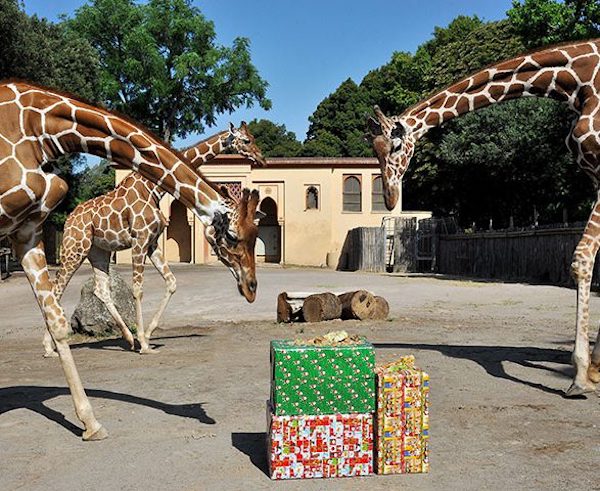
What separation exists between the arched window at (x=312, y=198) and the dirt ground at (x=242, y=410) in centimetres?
2890

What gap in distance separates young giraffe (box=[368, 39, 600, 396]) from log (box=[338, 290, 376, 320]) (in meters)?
6.00

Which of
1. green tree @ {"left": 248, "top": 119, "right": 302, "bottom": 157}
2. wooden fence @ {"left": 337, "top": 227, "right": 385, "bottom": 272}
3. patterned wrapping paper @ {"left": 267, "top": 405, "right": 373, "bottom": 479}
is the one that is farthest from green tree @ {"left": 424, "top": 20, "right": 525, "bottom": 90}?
patterned wrapping paper @ {"left": 267, "top": 405, "right": 373, "bottom": 479}

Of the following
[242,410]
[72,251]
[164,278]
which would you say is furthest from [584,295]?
[72,251]

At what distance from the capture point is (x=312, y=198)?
4225 cm

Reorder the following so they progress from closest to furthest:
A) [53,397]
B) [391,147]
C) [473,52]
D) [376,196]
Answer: [53,397] < [391,147] < [473,52] < [376,196]

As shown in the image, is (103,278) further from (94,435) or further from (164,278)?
(94,435)

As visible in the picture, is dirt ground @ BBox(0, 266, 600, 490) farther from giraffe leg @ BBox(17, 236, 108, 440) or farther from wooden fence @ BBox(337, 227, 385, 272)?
wooden fence @ BBox(337, 227, 385, 272)

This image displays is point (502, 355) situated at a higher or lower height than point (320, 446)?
lower

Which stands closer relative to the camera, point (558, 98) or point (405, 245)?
point (558, 98)

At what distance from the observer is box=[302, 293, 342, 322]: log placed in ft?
43.0

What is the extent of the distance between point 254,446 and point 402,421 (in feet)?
4.28

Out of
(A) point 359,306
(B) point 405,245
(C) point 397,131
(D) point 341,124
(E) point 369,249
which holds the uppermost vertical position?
(D) point 341,124

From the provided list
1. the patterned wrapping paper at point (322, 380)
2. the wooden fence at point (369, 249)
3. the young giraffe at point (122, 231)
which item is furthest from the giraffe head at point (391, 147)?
the wooden fence at point (369, 249)

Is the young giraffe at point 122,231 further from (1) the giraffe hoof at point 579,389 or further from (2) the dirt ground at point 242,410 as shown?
(1) the giraffe hoof at point 579,389
